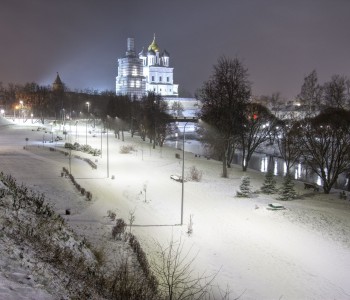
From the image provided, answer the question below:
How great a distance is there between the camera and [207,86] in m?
40.2

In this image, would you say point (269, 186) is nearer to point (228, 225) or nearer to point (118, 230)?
point (228, 225)

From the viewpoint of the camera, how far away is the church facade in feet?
550

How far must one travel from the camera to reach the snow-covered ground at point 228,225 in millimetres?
15359

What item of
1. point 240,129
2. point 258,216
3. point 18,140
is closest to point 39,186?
point 258,216

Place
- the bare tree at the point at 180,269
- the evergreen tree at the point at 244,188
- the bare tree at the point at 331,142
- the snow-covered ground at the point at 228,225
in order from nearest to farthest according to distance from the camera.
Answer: the bare tree at the point at 180,269, the snow-covered ground at the point at 228,225, the evergreen tree at the point at 244,188, the bare tree at the point at 331,142

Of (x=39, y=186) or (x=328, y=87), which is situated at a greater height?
(x=328, y=87)

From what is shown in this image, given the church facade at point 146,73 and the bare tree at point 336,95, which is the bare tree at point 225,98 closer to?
the bare tree at point 336,95

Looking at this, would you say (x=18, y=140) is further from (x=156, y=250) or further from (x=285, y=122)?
(x=156, y=250)

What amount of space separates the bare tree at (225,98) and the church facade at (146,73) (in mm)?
126298

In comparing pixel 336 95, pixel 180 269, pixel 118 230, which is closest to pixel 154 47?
pixel 336 95

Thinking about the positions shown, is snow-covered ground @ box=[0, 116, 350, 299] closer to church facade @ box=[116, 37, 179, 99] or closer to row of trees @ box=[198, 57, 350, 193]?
row of trees @ box=[198, 57, 350, 193]

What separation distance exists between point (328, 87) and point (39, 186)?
4797 centimetres

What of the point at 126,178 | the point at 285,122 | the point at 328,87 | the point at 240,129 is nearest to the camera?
the point at 126,178

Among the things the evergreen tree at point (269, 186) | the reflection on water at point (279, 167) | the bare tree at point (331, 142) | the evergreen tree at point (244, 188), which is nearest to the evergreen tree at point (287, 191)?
the evergreen tree at point (269, 186)
